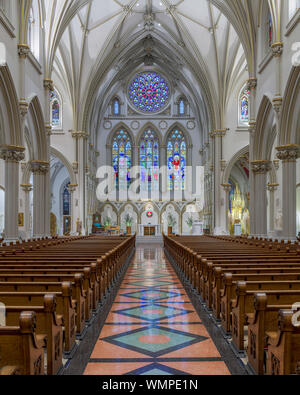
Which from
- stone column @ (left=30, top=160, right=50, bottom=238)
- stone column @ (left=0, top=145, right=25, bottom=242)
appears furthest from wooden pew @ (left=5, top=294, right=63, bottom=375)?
stone column @ (left=30, top=160, right=50, bottom=238)

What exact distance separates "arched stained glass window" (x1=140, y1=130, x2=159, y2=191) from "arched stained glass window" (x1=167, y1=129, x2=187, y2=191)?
142cm

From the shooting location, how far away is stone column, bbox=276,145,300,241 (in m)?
15.9

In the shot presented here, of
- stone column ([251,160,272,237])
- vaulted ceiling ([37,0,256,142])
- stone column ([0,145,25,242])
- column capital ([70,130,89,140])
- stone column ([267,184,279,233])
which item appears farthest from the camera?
column capital ([70,130,89,140])

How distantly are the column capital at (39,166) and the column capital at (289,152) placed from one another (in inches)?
458

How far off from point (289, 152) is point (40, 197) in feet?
40.6

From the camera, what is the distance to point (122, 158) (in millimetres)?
42656

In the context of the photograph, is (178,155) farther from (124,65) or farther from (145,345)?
(145,345)

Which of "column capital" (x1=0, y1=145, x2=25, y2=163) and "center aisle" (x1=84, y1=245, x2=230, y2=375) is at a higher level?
"column capital" (x1=0, y1=145, x2=25, y2=163)

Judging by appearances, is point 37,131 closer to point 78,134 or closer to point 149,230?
point 78,134

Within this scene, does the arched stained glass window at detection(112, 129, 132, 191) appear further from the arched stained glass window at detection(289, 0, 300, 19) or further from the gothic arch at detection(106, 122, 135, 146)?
the arched stained glass window at detection(289, 0, 300, 19)

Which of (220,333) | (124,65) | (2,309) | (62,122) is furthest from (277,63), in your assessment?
(124,65)

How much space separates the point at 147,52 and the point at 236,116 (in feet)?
40.8

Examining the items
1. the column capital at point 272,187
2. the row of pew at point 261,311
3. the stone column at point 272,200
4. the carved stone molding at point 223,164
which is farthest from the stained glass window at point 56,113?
the row of pew at point 261,311
